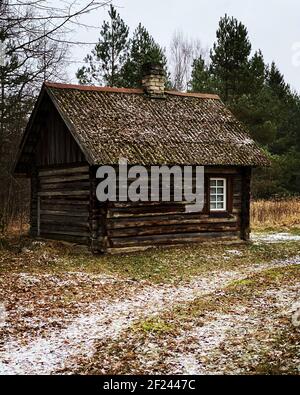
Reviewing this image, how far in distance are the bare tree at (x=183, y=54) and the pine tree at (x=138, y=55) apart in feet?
52.0

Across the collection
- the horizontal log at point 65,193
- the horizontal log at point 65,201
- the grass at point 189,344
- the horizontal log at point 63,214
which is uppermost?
the horizontal log at point 65,193

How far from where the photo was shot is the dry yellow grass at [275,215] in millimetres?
25775

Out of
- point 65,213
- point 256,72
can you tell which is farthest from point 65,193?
point 256,72

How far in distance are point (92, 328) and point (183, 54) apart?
49237 millimetres

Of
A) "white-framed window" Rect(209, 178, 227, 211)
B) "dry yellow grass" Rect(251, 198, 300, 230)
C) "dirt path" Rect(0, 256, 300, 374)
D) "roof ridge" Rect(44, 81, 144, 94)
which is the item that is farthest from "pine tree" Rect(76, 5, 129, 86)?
"dirt path" Rect(0, 256, 300, 374)

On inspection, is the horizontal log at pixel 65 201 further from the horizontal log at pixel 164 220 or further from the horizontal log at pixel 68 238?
the horizontal log at pixel 164 220

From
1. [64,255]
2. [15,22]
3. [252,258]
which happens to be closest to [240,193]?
[252,258]

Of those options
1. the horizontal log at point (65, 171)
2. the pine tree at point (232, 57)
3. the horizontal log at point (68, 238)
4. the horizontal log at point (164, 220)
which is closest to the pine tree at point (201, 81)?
the pine tree at point (232, 57)

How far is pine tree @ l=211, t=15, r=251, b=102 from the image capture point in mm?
35781

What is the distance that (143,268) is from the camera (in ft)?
47.3

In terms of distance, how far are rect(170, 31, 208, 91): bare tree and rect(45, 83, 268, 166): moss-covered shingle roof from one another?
106ft

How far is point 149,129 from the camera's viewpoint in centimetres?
1795

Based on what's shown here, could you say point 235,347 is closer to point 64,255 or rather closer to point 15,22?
point 15,22

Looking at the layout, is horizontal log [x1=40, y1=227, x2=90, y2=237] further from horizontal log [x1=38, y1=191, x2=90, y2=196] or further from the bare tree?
the bare tree
